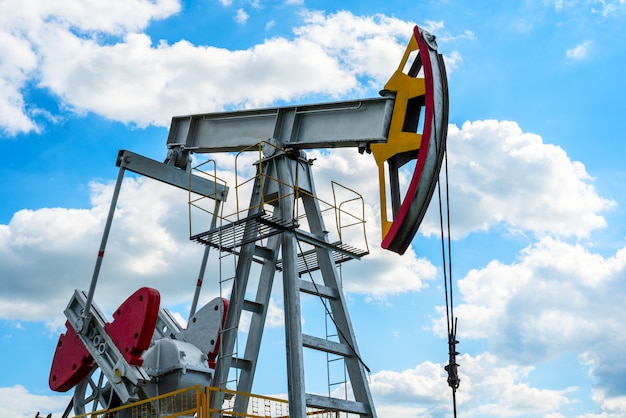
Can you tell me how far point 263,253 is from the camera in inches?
477

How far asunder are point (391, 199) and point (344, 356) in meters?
2.34

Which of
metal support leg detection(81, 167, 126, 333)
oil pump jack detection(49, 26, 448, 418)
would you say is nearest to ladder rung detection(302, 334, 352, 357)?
oil pump jack detection(49, 26, 448, 418)

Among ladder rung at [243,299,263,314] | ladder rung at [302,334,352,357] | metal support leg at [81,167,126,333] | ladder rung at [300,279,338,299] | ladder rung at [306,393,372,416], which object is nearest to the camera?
ladder rung at [306,393,372,416]

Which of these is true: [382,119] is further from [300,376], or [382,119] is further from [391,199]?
[300,376]

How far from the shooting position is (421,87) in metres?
11.1

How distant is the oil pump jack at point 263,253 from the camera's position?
35.5ft

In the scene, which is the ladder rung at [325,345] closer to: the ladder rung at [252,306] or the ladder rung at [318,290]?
the ladder rung at [318,290]

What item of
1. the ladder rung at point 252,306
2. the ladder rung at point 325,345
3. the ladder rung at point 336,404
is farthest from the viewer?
the ladder rung at point 252,306

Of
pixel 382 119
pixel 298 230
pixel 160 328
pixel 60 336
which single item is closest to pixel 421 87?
pixel 382 119

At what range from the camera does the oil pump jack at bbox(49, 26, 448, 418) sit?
10.8 m

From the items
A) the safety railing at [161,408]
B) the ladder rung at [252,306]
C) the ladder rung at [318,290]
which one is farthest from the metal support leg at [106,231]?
the ladder rung at [318,290]

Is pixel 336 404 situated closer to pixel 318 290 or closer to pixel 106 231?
pixel 318 290

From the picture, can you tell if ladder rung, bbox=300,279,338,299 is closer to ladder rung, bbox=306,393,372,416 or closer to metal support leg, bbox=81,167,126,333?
ladder rung, bbox=306,393,372,416

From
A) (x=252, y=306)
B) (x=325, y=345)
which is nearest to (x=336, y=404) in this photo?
(x=325, y=345)
